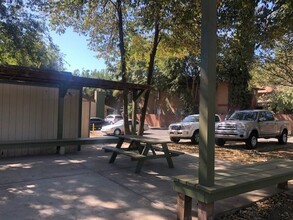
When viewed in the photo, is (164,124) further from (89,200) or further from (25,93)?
(89,200)

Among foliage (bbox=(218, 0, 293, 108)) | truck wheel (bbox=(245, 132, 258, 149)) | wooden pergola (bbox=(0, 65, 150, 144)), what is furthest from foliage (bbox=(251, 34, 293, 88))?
wooden pergola (bbox=(0, 65, 150, 144))

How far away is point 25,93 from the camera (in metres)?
10.6

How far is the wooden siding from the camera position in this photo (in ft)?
33.4

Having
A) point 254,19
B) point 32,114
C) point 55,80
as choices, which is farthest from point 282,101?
point 32,114

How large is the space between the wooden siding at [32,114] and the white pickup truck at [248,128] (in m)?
7.43

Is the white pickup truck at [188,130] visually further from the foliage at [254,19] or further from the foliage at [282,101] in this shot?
the foliage at [282,101]

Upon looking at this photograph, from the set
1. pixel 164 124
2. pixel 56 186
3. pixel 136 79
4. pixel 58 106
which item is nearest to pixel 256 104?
pixel 164 124

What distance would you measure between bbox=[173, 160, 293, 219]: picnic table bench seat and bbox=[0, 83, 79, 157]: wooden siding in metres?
7.36

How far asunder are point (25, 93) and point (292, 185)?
8.44 m

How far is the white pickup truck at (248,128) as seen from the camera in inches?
586

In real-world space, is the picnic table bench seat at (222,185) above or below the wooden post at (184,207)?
above

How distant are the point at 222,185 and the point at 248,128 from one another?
1125cm

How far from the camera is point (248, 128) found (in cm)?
1495

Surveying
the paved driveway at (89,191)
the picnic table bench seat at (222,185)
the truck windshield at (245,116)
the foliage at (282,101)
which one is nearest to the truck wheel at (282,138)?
the truck windshield at (245,116)
